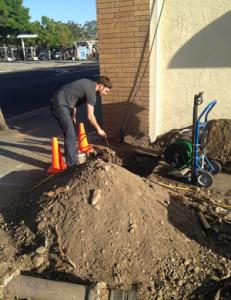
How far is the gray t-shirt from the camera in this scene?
18.8ft

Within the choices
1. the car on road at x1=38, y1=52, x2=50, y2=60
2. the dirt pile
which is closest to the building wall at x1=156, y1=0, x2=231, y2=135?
the dirt pile

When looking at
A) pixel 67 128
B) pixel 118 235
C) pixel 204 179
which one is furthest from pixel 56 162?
pixel 118 235

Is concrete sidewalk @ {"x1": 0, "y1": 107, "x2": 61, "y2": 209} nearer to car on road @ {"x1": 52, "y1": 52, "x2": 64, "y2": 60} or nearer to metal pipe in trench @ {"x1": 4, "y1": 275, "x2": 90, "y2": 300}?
metal pipe in trench @ {"x1": 4, "y1": 275, "x2": 90, "y2": 300}

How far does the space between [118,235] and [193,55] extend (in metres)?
4.10

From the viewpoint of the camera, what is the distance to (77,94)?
230 inches

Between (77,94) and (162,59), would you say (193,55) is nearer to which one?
(162,59)

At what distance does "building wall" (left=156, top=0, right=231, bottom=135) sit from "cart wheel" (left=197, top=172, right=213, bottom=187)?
1.88 m

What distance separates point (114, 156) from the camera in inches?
269

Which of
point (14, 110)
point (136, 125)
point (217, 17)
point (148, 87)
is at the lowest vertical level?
point (14, 110)

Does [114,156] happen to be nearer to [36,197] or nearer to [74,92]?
[74,92]

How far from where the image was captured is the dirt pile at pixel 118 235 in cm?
360

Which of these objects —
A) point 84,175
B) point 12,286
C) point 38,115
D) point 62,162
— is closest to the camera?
point 12,286

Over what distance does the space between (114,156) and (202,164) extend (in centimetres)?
185

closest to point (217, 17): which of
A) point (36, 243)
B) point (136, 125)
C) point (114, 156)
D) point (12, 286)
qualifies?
point (136, 125)
